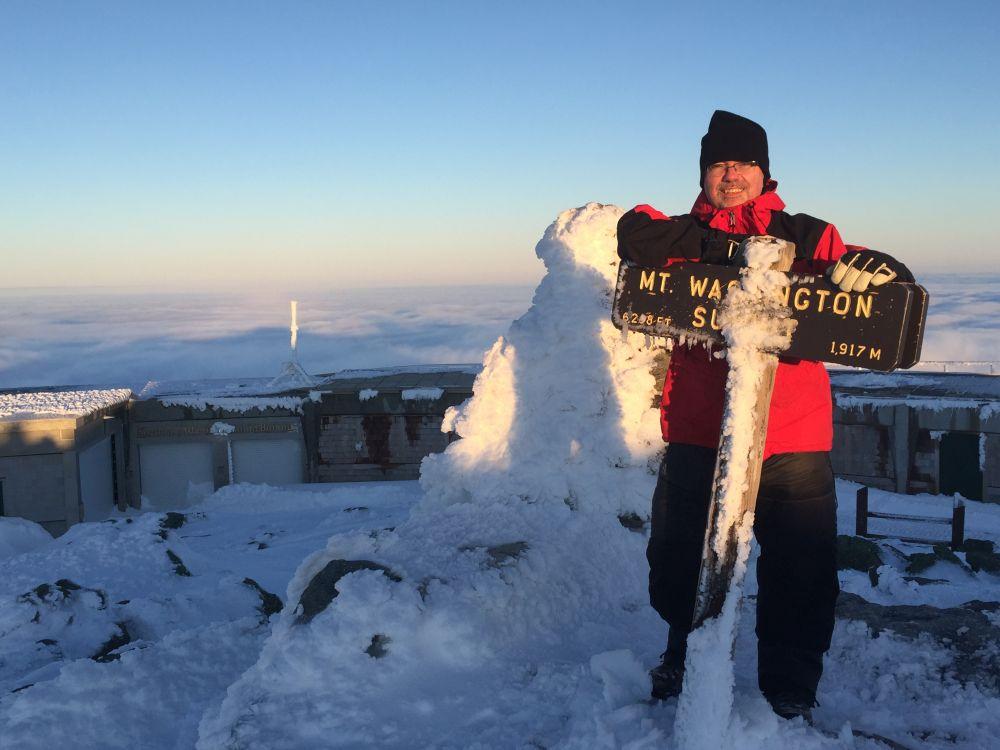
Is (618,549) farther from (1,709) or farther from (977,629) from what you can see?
(1,709)

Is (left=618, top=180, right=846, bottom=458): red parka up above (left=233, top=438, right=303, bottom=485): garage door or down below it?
above

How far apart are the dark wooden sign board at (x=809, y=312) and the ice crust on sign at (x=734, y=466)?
0.17 feet

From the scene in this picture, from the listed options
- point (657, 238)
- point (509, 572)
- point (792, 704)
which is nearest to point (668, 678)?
point (792, 704)

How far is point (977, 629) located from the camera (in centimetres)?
337

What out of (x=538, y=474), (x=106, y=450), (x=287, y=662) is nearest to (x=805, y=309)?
(x=287, y=662)

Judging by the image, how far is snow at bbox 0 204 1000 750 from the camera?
2773mm

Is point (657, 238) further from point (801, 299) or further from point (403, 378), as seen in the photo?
point (403, 378)

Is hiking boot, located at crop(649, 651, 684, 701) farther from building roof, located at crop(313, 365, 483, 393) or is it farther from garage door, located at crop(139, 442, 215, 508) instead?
garage door, located at crop(139, 442, 215, 508)

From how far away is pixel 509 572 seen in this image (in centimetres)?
382

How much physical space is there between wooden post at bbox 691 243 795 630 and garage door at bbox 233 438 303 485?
17966 millimetres

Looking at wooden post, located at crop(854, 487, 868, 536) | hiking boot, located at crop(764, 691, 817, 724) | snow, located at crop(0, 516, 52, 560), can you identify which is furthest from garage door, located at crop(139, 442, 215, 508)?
hiking boot, located at crop(764, 691, 817, 724)

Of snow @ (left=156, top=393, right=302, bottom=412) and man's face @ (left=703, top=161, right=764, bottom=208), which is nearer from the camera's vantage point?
man's face @ (left=703, top=161, right=764, bottom=208)

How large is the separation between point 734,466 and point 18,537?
10.3m

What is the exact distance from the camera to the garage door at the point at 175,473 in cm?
1920
